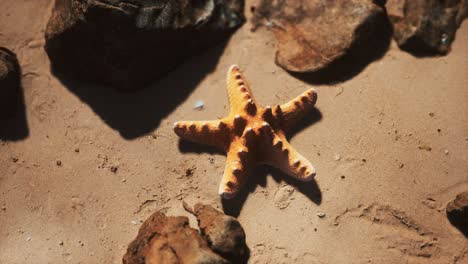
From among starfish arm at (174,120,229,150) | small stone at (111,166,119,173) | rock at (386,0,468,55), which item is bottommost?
small stone at (111,166,119,173)

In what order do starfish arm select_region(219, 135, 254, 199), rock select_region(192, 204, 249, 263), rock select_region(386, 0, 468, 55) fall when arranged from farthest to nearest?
rock select_region(386, 0, 468, 55), starfish arm select_region(219, 135, 254, 199), rock select_region(192, 204, 249, 263)

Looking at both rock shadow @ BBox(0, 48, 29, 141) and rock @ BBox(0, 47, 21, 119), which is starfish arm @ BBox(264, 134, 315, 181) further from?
rock @ BBox(0, 47, 21, 119)

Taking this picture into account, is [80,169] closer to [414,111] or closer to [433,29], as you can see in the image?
[414,111]

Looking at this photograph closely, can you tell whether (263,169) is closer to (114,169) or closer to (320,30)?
(114,169)

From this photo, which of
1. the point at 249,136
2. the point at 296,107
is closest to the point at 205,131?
the point at 249,136

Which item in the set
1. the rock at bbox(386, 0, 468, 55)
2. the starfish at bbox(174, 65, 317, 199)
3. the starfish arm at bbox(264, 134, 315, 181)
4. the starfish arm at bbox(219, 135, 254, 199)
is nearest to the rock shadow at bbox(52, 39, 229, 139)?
the starfish at bbox(174, 65, 317, 199)

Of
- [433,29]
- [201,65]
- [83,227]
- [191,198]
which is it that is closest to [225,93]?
[201,65]
